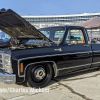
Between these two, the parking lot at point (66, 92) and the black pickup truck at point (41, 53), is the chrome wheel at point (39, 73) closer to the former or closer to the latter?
the black pickup truck at point (41, 53)

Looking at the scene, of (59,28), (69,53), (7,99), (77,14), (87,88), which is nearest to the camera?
(7,99)

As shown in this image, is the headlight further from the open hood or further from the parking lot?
the open hood

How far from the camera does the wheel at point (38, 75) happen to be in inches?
138

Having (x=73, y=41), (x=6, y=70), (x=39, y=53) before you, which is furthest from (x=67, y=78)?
(x=6, y=70)

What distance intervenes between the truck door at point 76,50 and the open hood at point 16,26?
0.71 meters

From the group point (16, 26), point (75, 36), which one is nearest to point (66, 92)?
point (75, 36)

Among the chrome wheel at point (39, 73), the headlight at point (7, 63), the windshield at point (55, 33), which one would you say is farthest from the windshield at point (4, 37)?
the chrome wheel at point (39, 73)

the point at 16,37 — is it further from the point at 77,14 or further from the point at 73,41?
the point at 77,14

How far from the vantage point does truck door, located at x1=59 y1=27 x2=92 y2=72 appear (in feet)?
13.7

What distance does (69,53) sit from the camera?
13.6 feet

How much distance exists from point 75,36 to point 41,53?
1.67m

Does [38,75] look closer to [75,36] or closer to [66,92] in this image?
[66,92]

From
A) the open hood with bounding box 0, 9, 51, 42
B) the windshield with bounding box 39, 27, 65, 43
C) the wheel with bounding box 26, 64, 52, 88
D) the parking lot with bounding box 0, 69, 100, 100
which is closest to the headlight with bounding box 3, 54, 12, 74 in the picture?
the wheel with bounding box 26, 64, 52, 88

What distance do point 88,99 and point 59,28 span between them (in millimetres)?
2445
